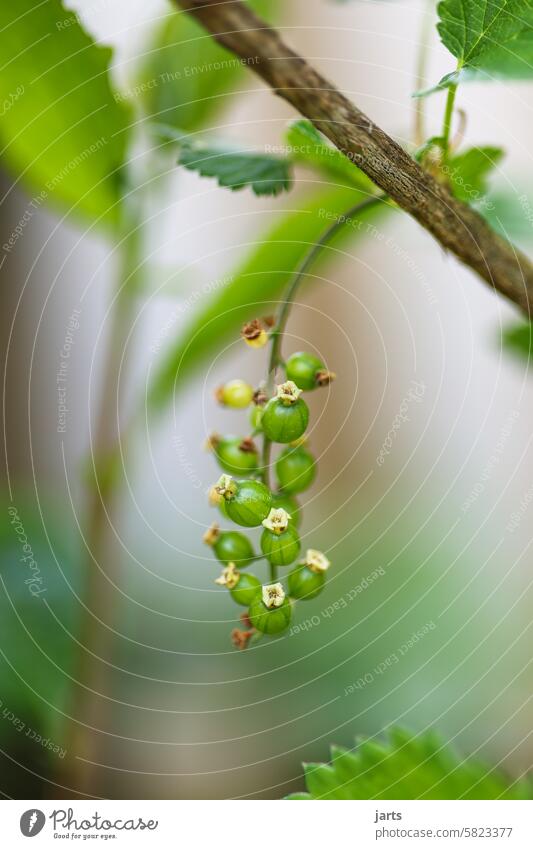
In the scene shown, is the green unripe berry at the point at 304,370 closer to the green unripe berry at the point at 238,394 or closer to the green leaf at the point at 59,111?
the green unripe berry at the point at 238,394

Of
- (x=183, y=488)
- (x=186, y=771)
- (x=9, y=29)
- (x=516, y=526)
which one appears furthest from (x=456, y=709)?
(x=9, y=29)

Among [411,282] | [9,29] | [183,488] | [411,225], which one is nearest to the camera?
[9,29]

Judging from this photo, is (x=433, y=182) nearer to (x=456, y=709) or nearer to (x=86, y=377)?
(x=456, y=709)

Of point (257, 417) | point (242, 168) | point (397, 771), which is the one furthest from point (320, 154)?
point (397, 771)

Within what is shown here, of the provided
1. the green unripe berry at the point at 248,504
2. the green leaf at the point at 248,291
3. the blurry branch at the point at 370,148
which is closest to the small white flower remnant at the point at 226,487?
the green unripe berry at the point at 248,504

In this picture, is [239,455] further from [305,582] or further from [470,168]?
[470,168]
